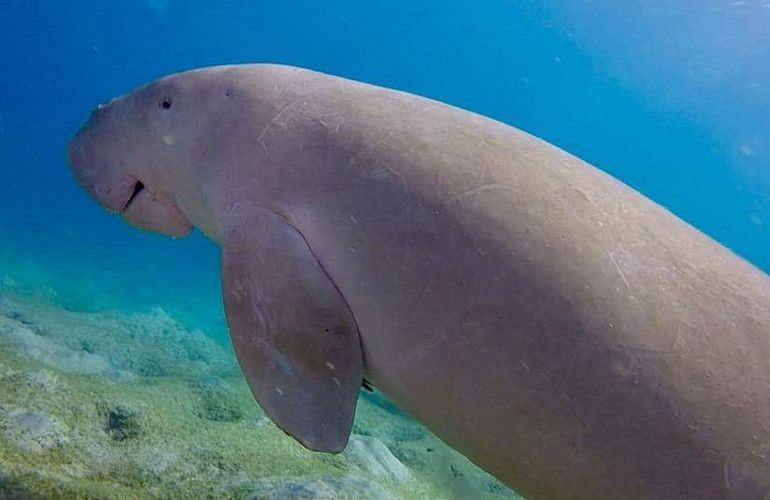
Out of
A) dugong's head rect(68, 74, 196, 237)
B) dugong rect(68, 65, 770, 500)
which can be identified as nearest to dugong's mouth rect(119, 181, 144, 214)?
dugong's head rect(68, 74, 196, 237)

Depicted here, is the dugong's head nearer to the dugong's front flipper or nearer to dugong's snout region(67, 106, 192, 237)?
dugong's snout region(67, 106, 192, 237)

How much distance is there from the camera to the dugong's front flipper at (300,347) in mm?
1793

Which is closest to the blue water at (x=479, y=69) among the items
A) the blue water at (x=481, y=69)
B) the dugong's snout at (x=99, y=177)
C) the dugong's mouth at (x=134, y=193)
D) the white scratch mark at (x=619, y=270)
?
the blue water at (x=481, y=69)

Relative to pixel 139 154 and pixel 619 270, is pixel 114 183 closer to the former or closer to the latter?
pixel 139 154

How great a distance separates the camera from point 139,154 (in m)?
2.58

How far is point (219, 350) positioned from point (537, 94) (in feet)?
269

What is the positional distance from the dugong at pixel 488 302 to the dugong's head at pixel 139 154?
1.11 ft

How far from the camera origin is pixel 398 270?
1763mm

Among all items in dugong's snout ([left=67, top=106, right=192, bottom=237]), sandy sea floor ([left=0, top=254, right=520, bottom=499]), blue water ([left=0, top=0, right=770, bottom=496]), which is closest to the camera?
sandy sea floor ([left=0, top=254, right=520, bottom=499])

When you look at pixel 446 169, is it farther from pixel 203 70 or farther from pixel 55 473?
pixel 55 473

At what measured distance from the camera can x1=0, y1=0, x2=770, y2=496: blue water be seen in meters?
50.0

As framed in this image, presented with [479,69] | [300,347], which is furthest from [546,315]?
[479,69]

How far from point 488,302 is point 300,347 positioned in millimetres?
608

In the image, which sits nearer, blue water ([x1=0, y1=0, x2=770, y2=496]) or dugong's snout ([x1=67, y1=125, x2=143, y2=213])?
dugong's snout ([x1=67, y1=125, x2=143, y2=213])
